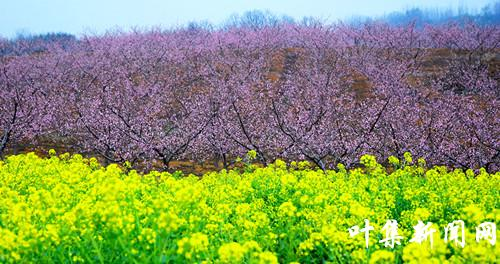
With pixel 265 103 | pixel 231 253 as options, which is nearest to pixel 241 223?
pixel 231 253

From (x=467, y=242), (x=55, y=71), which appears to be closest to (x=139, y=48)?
(x=55, y=71)

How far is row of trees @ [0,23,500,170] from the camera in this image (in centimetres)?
1758

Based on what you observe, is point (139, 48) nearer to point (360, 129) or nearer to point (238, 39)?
point (238, 39)

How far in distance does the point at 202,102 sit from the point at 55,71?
1389cm

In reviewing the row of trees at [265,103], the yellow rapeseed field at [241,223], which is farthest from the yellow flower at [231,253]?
the row of trees at [265,103]

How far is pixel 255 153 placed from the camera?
41.1 feet

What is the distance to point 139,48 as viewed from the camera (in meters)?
36.9

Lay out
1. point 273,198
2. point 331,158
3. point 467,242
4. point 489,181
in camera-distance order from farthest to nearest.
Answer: point 331,158 < point 489,181 < point 273,198 < point 467,242

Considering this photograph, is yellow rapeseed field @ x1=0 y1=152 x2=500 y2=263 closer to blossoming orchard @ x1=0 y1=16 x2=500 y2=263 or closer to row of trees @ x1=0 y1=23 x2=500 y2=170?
blossoming orchard @ x1=0 y1=16 x2=500 y2=263

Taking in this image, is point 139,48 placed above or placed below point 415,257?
above

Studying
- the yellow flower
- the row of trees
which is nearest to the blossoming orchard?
the yellow flower

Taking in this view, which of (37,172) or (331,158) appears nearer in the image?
(37,172)

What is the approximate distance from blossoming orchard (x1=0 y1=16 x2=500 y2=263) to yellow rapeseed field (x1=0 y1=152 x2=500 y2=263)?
0.03m

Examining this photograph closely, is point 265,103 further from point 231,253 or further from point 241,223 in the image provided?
point 231,253
